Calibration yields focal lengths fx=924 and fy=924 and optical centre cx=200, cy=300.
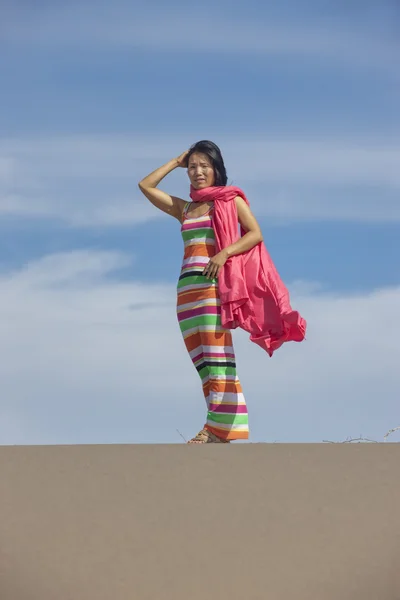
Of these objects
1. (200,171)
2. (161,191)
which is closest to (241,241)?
(200,171)

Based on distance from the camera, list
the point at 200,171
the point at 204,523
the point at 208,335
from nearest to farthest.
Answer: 1. the point at 204,523
2. the point at 208,335
3. the point at 200,171

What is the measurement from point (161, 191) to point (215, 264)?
2.31 ft

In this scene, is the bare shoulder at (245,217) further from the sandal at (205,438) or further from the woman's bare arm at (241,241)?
the sandal at (205,438)

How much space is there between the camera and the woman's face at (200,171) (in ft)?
18.6

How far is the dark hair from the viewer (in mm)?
5688

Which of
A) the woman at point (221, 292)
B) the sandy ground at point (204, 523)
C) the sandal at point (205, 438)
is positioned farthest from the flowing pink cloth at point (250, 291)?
the sandy ground at point (204, 523)

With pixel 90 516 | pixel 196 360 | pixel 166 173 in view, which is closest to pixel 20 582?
pixel 90 516

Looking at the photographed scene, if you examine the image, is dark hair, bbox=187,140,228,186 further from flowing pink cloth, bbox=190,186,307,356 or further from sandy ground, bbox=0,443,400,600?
sandy ground, bbox=0,443,400,600

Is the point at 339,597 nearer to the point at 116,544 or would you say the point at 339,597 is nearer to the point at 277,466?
the point at 277,466

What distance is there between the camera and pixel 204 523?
375cm

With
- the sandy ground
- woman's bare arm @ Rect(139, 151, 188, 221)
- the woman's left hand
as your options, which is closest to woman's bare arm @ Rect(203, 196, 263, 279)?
the woman's left hand

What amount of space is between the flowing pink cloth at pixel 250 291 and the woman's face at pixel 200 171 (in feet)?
0.21

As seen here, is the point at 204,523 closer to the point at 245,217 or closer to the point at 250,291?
the point at 250,291

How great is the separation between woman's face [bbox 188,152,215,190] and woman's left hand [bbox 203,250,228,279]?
51cm
